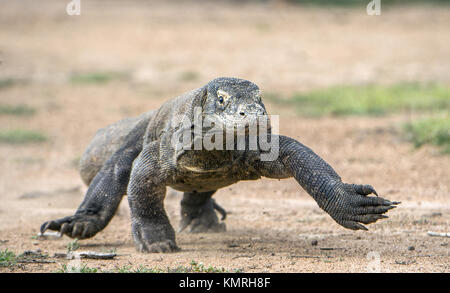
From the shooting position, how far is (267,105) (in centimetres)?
1105

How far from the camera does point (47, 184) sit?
Result: 7188 mm

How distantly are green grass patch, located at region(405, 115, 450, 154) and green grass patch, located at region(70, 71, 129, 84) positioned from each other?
247 inches

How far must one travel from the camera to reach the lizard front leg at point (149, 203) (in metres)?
4.39

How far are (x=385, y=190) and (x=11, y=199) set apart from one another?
9.96 ft

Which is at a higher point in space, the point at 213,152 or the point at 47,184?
the point at 213,152

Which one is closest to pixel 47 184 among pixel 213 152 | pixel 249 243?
pixel 249 243

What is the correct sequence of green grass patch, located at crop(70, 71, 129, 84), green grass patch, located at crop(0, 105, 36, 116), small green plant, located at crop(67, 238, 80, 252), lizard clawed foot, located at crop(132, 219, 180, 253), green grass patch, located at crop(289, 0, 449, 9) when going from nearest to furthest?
lizard clawed foot, located at crop(132, 219, 180, 253) → small green plant, located at crop(67, 238, 80, 252) → green grass patch, located at crop(0, 105, 36, 116) → green grass patch, located at crop(70, 71, 129, 84) → green grass patch, located at crop(289, 0, 449, 9)

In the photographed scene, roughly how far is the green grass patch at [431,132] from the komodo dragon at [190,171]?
306cm

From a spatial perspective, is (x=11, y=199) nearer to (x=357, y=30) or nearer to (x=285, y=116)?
(x=285, y=116)

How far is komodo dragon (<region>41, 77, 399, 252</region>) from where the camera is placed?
150 inches

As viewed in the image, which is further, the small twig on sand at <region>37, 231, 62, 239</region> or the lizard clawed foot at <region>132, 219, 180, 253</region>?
the small twig on sand at <region>37, 231, 62, 239</region>

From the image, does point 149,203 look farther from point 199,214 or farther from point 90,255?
point 199,214

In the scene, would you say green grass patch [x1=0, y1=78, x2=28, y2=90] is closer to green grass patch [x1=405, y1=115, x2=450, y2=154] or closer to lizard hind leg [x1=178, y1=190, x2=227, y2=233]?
green grass patch [x1=405, y1=115, x2=450, y2=154]

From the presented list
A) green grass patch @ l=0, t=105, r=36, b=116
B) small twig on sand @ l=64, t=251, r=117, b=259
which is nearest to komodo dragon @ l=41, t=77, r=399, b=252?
small twig on sand @ l=64, t=251, r=117, b=259
